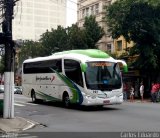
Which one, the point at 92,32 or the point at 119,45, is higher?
the point at 92,32

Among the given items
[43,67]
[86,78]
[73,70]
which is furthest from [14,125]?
[43,67]

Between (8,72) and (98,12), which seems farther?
(98,12)

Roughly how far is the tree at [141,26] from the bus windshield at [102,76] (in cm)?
1491

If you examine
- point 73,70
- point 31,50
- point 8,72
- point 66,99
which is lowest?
point 66,99

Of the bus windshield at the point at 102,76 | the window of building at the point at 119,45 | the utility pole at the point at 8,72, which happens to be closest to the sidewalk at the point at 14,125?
the utility pole at the point at 8,72

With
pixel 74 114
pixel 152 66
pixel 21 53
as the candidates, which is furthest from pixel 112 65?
pixel 21 53

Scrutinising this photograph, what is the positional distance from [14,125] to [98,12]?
145 feet

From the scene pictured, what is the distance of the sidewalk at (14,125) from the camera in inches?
654

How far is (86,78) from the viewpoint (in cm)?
2453

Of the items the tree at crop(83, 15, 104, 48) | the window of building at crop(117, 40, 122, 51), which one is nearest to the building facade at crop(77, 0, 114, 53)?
the window of building at crop(117, 40, 122, 51)

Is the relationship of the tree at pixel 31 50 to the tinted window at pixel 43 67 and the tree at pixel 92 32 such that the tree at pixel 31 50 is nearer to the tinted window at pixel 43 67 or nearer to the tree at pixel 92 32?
the tree at pixel 92 32

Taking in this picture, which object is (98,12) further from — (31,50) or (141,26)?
(141,26)

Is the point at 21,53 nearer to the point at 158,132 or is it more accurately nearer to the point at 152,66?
the point at 152,66

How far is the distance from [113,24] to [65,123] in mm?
24123
